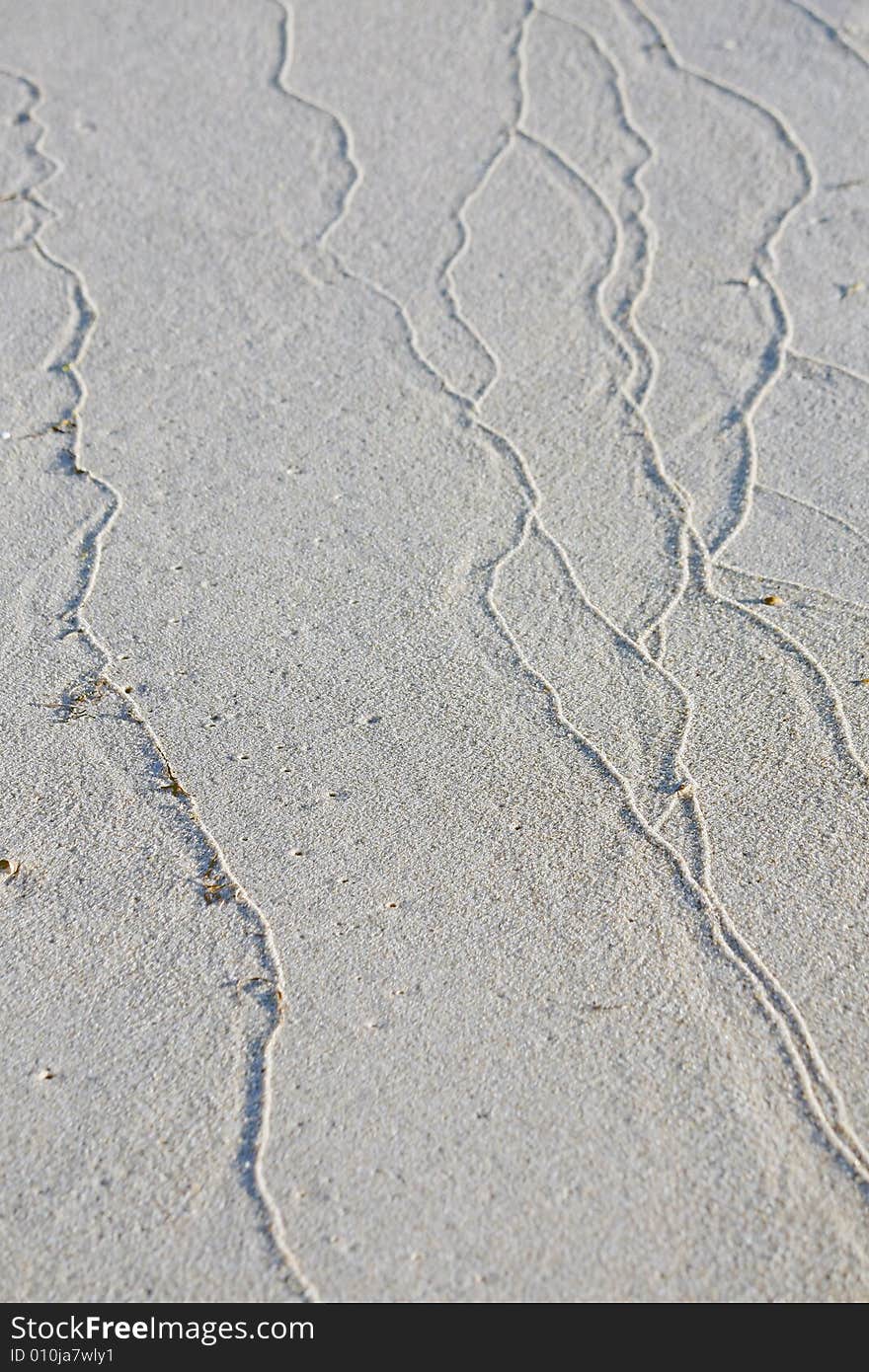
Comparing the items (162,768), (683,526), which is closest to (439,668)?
(162,768)

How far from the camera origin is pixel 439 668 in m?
2.92

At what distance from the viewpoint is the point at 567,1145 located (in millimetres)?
2076

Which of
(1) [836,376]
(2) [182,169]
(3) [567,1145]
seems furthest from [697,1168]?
(2) [182,169]

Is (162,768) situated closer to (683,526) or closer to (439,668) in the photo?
(439,668)

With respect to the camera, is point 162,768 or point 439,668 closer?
point 162,768

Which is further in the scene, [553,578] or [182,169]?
[182,169]

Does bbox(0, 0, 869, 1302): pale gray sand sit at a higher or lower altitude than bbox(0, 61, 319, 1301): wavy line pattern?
higher

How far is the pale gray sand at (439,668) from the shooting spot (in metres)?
2.05

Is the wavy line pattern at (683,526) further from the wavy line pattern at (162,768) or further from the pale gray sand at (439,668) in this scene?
the wavy line pattern at (162,768)

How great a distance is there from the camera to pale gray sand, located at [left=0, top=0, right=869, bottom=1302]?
2049 millimetres

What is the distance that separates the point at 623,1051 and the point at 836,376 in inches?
87.4

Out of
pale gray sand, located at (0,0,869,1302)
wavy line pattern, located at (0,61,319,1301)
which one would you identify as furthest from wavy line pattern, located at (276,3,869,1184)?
wavy line pattern, located at (0,61,319,1301)

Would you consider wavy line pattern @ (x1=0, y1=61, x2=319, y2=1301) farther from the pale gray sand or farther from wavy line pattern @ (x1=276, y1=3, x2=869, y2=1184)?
wavy line pattern @ (x1=276, y1=3, x2=869, y2=1184)
